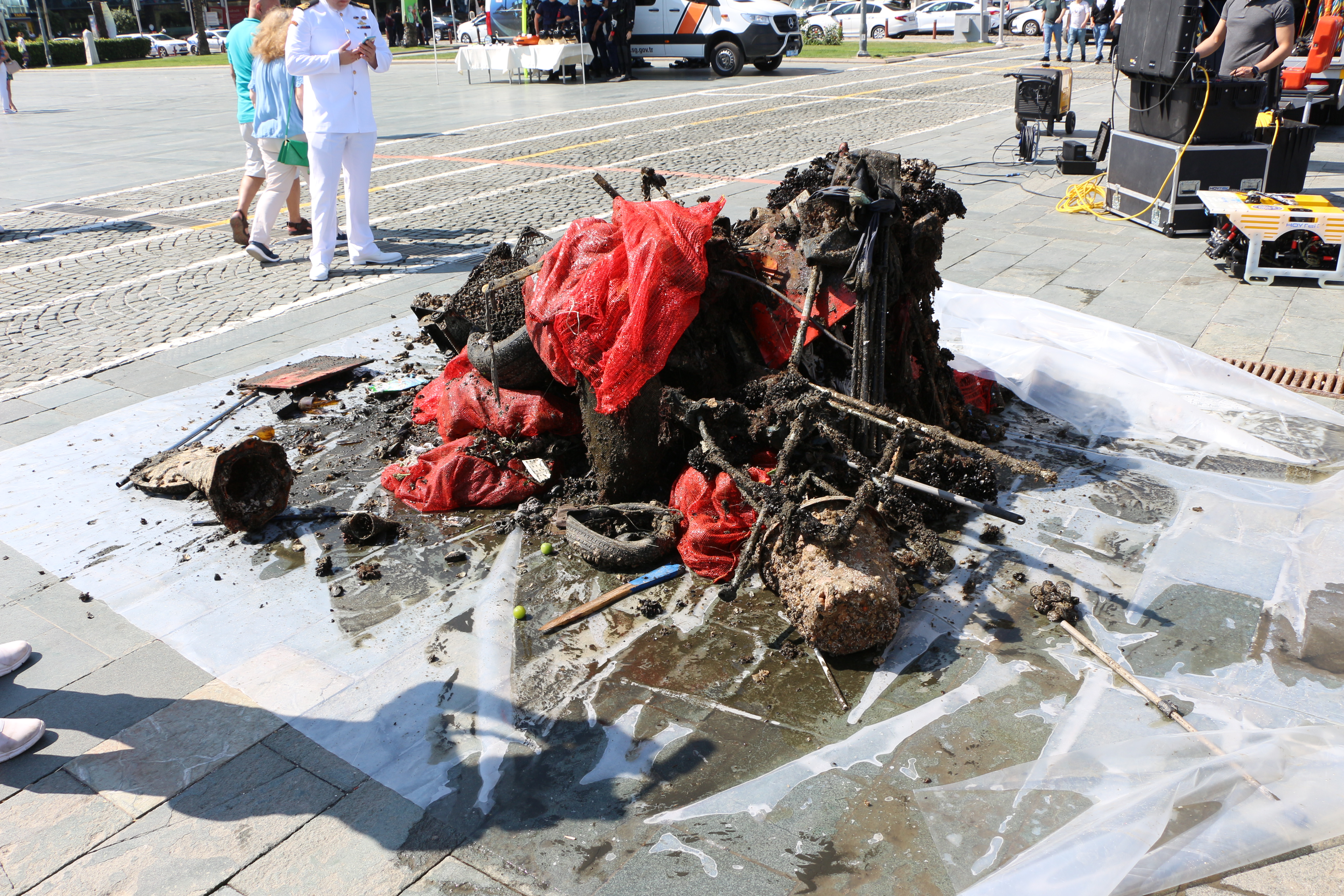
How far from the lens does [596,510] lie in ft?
13.8

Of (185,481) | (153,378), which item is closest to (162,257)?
(153,378)

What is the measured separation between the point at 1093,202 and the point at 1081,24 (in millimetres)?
18672

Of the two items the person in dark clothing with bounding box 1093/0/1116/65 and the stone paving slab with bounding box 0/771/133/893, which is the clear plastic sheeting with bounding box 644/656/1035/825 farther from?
the person in dark clothing with bounding box 1093/0/1116/65

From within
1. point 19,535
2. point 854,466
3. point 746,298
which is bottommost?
point 19,535

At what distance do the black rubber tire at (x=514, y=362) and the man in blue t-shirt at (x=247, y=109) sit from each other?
4468mm

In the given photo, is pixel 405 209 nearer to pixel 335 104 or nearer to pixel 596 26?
pixel 335 104

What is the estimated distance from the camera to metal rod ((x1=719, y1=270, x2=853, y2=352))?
404 cm

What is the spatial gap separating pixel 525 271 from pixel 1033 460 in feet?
9.04

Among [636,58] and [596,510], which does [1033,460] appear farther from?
[636,58]

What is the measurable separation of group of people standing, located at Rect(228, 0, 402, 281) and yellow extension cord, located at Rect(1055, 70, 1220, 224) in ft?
23.0

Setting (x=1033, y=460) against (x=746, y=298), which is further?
(x=1033, y=460)

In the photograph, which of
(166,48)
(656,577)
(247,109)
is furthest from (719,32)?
(166,48)

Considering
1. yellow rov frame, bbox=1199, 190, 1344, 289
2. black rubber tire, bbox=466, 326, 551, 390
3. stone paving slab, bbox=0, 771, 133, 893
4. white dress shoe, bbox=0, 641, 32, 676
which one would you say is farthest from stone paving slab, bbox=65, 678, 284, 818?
yellow rov frame, bbox=1199, 190, 1344, 289

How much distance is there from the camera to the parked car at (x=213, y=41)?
45719mm
